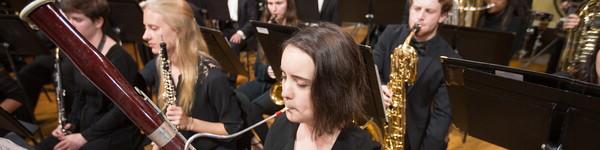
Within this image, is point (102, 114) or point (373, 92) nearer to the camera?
point (373, 92)

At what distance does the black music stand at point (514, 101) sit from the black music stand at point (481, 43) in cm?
94

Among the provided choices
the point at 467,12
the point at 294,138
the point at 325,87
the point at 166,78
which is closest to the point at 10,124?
the point at 166,78

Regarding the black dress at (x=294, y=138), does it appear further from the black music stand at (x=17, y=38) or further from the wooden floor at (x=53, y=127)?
the black music stand at (x=17, y=38)

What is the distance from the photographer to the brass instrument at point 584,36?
2.24 m

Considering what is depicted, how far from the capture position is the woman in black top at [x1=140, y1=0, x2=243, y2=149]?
1815 mm

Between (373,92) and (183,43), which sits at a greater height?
(183,43)

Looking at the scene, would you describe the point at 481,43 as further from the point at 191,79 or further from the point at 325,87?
the point at 325,87

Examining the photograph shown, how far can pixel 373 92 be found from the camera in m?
1.65

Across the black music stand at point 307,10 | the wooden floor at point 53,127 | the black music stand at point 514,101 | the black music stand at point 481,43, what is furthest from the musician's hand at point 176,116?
the black music stand at point 307,10

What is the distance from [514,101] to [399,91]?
22.0 inches

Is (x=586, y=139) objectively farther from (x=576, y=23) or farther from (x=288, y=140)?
(x=576, y=23)

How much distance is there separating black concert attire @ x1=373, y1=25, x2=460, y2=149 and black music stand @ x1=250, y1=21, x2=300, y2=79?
2.00ft

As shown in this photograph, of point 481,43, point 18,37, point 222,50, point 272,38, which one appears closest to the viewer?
point 272,38

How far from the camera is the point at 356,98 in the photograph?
1194 millimetres
